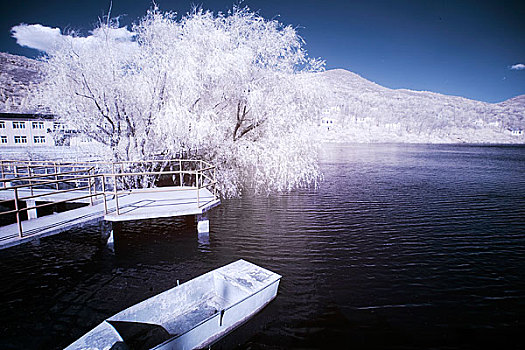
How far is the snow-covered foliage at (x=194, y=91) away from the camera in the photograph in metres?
15.6

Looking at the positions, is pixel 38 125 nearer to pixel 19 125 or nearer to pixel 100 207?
pixel 19 125

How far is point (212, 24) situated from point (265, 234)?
13.3 meters

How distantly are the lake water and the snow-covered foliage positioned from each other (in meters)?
4.43

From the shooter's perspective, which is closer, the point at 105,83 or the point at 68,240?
the point at 68,240

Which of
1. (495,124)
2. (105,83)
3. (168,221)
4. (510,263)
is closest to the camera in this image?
(510,263)

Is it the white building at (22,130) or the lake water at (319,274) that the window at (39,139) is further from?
the lake water at (319,274)

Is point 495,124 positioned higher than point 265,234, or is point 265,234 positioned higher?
point 495,124

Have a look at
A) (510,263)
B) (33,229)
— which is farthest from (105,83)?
(510,263)

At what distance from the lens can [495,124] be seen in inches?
7475

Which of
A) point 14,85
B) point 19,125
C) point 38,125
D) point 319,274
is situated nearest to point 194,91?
point 319,274

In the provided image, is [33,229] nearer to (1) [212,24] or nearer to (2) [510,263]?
(1) [212,24]

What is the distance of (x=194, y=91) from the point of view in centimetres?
1588

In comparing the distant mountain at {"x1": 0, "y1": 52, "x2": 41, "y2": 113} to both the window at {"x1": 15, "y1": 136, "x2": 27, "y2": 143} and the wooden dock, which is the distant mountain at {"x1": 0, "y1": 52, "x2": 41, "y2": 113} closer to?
the window at {"x1": 15, "y1": 136, "x2": 27, "y2": 143}

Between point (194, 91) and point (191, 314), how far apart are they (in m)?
13.0
